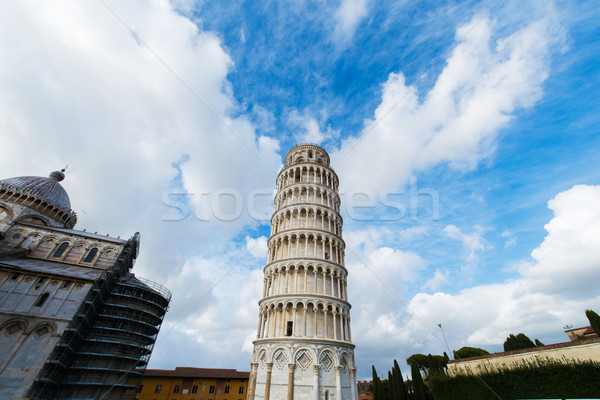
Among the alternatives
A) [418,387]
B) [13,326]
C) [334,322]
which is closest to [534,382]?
[334,322]

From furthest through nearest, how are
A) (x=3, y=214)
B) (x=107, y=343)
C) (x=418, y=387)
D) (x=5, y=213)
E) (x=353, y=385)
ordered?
(x=418, y=387)
(x=5, y=213)
(x=3, y=214)
(x=107, y=343)
(x=353, y=385)

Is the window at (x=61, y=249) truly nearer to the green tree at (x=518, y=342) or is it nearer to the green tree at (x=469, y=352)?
the green tree at (x=518, y=342)

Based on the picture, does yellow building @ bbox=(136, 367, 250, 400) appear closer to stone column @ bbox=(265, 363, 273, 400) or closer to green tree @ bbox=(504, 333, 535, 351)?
stone column @ bbox=(265, 363, 273, 400)

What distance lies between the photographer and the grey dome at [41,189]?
33.3m

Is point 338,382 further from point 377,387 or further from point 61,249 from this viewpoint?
point 61,249

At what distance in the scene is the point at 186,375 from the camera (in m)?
46.0

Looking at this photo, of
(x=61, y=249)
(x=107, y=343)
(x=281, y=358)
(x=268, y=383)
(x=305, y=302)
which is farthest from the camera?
(x=61, y=249)

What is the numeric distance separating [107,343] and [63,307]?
19.1ft

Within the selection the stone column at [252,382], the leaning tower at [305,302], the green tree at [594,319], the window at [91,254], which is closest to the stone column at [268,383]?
the leaning tower at [305,302]

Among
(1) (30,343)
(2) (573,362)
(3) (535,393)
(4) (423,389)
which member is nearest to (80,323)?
(1) (30,343)

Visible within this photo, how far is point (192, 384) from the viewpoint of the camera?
151ft

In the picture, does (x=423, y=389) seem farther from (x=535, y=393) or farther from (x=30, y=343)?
(x=30, y=343)

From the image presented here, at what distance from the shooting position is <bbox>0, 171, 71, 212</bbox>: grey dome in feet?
109

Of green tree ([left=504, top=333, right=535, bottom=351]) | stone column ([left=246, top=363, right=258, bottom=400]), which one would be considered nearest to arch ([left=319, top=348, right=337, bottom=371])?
stone column ([left=246, top=363, right=258, bottom=400])
